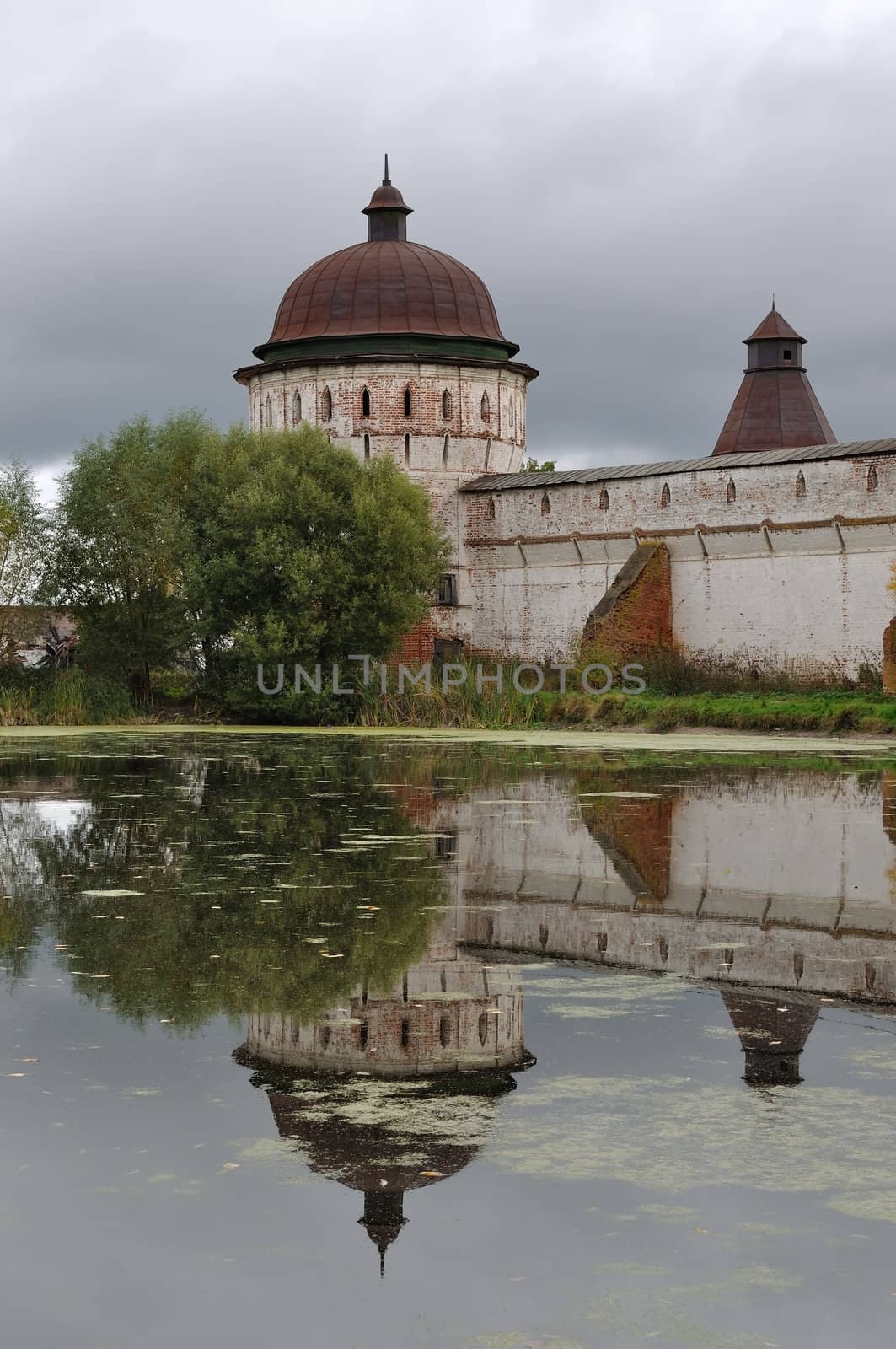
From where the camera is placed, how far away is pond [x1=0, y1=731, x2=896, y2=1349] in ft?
11.3

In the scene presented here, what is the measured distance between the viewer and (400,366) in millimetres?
40688

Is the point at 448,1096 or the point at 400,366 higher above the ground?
the point at 400,366

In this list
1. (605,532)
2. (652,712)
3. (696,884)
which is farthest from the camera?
(605,532)

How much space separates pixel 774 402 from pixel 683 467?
60.9 ft

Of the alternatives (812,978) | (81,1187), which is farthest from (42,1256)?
(812,978)

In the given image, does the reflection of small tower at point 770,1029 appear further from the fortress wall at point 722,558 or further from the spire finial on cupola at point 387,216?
the spire finial on cupola at point 387,216

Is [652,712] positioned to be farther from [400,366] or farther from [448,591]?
[400,366]

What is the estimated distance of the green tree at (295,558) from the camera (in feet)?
104

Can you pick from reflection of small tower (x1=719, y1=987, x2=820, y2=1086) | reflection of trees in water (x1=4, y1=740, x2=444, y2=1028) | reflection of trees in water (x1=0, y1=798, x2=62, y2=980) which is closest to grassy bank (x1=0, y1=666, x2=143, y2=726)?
reflection of trees in water (x1=4, y1=740, x2=444, y2=1028)

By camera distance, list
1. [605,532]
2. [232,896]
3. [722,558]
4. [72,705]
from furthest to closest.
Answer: [605,532] → [722,558] → [72,705] → [232,896]

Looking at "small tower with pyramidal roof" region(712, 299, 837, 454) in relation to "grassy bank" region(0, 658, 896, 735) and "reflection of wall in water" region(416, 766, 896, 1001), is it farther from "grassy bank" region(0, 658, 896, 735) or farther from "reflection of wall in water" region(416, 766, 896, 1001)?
"reflection of wall in water" region(416, 766, 896, 1001)

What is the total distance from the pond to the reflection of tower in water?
0.6 inches

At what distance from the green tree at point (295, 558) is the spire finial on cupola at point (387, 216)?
40.0 feet

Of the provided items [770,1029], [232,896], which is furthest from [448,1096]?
[232,896]
